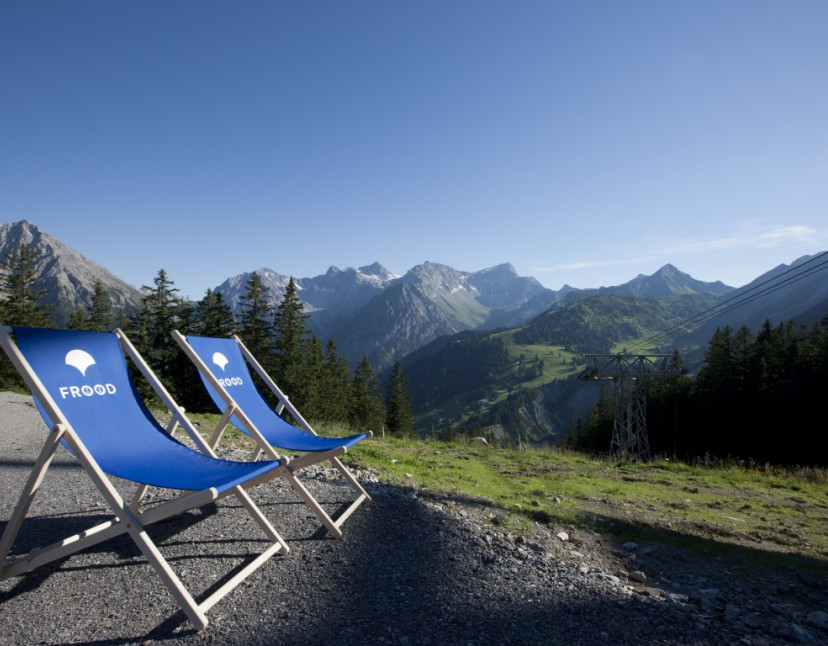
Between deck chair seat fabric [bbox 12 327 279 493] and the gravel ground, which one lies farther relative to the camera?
deck chair seat fabric [bbox 12 327 279 493]

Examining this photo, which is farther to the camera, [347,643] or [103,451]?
[103,451]

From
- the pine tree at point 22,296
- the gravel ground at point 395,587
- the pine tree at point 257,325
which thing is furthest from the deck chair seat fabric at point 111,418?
the pine tree at point 22,296

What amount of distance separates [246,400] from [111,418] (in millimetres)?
1921

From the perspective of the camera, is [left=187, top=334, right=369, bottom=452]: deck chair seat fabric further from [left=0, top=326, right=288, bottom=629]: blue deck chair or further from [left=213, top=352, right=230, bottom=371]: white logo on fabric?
[left=0, top=326, right=288, bottom=629]: blue deck chair

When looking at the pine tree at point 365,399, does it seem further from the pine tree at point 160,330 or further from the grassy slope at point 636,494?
the grassy slope at point 636,494

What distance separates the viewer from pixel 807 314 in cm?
16250

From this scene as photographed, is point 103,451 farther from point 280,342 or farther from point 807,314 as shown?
point 807,314

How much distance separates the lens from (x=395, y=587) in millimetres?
3133

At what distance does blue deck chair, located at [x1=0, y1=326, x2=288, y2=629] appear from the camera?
259 cm

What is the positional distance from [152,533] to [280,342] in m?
28.3

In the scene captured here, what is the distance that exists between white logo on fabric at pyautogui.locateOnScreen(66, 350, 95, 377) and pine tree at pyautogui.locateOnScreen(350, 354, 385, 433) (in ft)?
149

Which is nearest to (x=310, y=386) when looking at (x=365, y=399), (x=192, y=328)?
(x=192, y=328)

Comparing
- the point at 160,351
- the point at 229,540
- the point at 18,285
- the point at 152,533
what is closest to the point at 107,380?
the point at 152,533

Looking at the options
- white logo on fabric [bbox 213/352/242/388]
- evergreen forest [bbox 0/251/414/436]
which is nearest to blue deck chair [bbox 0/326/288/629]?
white logo on fabric [bbox 213/352/242/388]
